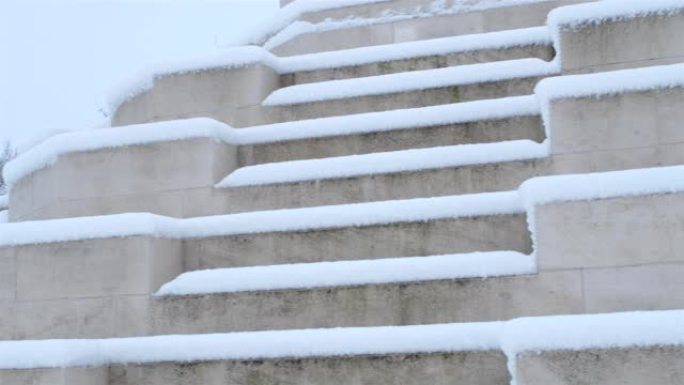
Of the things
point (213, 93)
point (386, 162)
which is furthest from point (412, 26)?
point (386, 162)

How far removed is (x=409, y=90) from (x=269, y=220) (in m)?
2.46

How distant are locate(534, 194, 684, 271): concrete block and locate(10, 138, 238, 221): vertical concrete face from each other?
2.99 m

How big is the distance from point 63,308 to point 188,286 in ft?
3.43

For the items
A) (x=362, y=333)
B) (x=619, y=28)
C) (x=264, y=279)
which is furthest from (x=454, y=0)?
(x=362, y=333)

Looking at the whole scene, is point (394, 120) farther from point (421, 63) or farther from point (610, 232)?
point (610, 232)

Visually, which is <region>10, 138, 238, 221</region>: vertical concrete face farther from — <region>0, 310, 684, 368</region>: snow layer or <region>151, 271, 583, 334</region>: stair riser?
<region>0, 310, 684, 368</region>: snow layer

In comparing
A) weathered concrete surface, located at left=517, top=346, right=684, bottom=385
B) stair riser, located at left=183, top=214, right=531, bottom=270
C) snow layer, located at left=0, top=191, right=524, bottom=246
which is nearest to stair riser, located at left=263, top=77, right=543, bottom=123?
snow layer, located at left=0, top=191, right=524, bottom=246

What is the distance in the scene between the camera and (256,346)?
514 centimetres

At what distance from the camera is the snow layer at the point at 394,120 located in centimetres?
722

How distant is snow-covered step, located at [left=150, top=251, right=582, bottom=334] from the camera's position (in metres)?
5.42

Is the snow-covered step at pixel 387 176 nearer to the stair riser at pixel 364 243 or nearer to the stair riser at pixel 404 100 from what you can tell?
the stair riser at pixel 364 243

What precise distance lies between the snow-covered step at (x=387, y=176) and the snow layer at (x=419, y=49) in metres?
2.37

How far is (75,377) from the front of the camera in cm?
521

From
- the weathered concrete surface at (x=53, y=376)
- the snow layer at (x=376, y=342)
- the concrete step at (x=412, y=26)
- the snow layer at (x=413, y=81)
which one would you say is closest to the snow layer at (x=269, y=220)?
the snow layer at (x=376, y=342)
